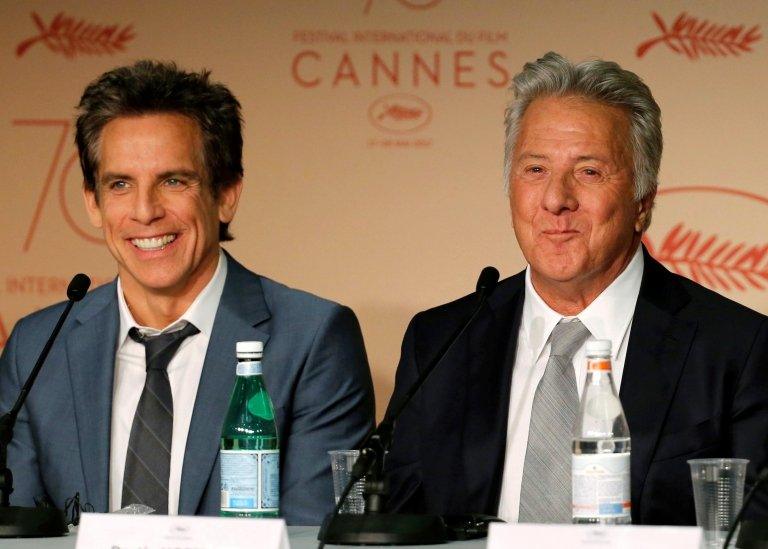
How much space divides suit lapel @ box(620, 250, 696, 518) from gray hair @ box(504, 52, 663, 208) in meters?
0.24

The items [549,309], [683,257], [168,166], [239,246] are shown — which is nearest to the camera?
[549,309]

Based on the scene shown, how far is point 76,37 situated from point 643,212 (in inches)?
83.4

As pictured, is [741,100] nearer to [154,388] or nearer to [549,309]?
[549,309]

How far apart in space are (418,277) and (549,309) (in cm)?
128

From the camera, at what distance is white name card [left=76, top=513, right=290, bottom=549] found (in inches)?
69.6

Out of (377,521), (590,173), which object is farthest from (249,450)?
(590,173)

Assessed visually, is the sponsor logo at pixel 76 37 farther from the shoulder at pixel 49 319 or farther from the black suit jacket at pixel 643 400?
the black suit jacket at pixel 643 400

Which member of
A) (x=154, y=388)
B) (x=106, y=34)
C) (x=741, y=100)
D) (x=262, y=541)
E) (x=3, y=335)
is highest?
(x=106, y=34)

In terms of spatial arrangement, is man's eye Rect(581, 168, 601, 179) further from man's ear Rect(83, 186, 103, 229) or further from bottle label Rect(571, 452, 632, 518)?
man's ear Rect(83, 186, 103, 229)

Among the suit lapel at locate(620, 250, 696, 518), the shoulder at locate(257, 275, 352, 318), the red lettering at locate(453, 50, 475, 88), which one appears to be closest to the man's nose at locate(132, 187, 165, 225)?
the shoulder at locate(257, 275, 352, 318)

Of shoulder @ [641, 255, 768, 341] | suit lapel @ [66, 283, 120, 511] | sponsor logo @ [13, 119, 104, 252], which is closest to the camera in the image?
shoulder @ [641, 255, 768, 341]

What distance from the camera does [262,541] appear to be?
176 centimetres

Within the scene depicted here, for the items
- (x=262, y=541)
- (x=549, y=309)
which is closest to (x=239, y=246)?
(x=549, y=309)

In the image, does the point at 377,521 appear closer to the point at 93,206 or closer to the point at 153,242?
the point at 153,242
